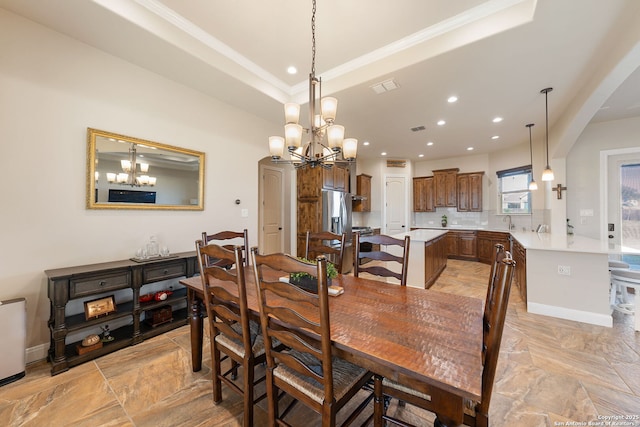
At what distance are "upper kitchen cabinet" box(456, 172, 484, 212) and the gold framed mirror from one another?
6.51 metres

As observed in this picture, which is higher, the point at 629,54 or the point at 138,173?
the point at 629,54

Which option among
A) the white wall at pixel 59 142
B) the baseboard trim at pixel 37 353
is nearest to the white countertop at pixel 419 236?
the white wall at pixel 59 142

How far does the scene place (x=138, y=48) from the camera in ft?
8.16

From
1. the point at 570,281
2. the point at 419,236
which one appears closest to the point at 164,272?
the point at 419,236

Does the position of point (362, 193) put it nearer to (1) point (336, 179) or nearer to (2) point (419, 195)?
(2) point (419, 195)

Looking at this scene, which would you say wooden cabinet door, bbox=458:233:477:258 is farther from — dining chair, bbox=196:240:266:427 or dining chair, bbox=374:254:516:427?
dining chair, bbox=196:240:266:427

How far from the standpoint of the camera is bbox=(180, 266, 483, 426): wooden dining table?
851mm

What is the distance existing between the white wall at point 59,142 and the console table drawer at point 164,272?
43cm

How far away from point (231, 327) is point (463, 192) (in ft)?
23.0

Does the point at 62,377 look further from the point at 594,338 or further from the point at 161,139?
the point at 594,338

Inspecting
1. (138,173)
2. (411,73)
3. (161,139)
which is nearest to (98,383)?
(138,173)

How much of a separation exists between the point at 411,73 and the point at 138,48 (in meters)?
2.90

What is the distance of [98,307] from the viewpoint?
226cm

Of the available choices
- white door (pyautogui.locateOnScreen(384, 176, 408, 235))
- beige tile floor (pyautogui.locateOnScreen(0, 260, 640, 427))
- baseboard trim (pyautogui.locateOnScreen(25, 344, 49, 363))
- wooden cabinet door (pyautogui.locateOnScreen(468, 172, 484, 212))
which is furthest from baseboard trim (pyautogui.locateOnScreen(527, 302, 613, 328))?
baseboard trim (pyautogui.locateOnScreen(25, 344, 49, 363))
